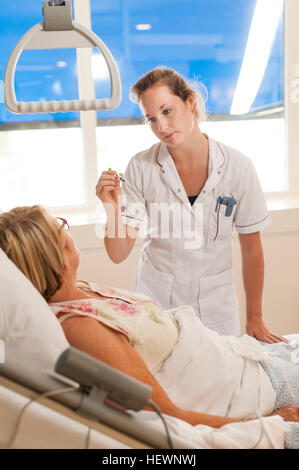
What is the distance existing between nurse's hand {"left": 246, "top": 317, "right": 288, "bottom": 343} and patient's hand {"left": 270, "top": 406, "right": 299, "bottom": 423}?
389 millimetres

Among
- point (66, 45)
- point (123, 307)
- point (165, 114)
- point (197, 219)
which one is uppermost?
point (66, 45)

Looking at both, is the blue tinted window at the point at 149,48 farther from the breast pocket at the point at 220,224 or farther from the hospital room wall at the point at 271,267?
the breast pocket at the point at 220,224

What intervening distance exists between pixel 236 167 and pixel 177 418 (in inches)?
40.6

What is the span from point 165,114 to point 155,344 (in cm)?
81

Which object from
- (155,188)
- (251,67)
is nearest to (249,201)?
(155,188)

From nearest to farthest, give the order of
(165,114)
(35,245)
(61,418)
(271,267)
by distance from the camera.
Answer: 1. (61,418)
2. (35,245)
3. (165,114)
4. (271,267)

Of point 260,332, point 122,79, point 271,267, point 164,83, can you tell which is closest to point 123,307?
point 260,332

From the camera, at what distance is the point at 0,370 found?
2.97 feet

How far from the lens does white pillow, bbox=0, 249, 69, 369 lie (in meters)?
1.15

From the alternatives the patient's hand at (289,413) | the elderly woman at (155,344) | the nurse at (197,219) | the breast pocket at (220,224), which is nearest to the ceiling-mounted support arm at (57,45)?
the elderly woman at (155,344)

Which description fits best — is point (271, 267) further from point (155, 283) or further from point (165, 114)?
point (165, 114)

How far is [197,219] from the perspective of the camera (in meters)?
2.00

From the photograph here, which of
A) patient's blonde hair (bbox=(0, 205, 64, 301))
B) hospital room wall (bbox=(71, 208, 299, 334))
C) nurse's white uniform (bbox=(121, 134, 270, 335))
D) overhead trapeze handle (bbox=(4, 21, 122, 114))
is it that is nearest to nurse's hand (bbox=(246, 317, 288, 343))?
nurse's white uniform (bbox=(121, 134, 270, 335))

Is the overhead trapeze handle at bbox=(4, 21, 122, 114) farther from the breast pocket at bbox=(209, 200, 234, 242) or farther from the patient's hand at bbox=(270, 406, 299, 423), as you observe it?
the patient's hand at bbox=(270, 406, 299, 423)
